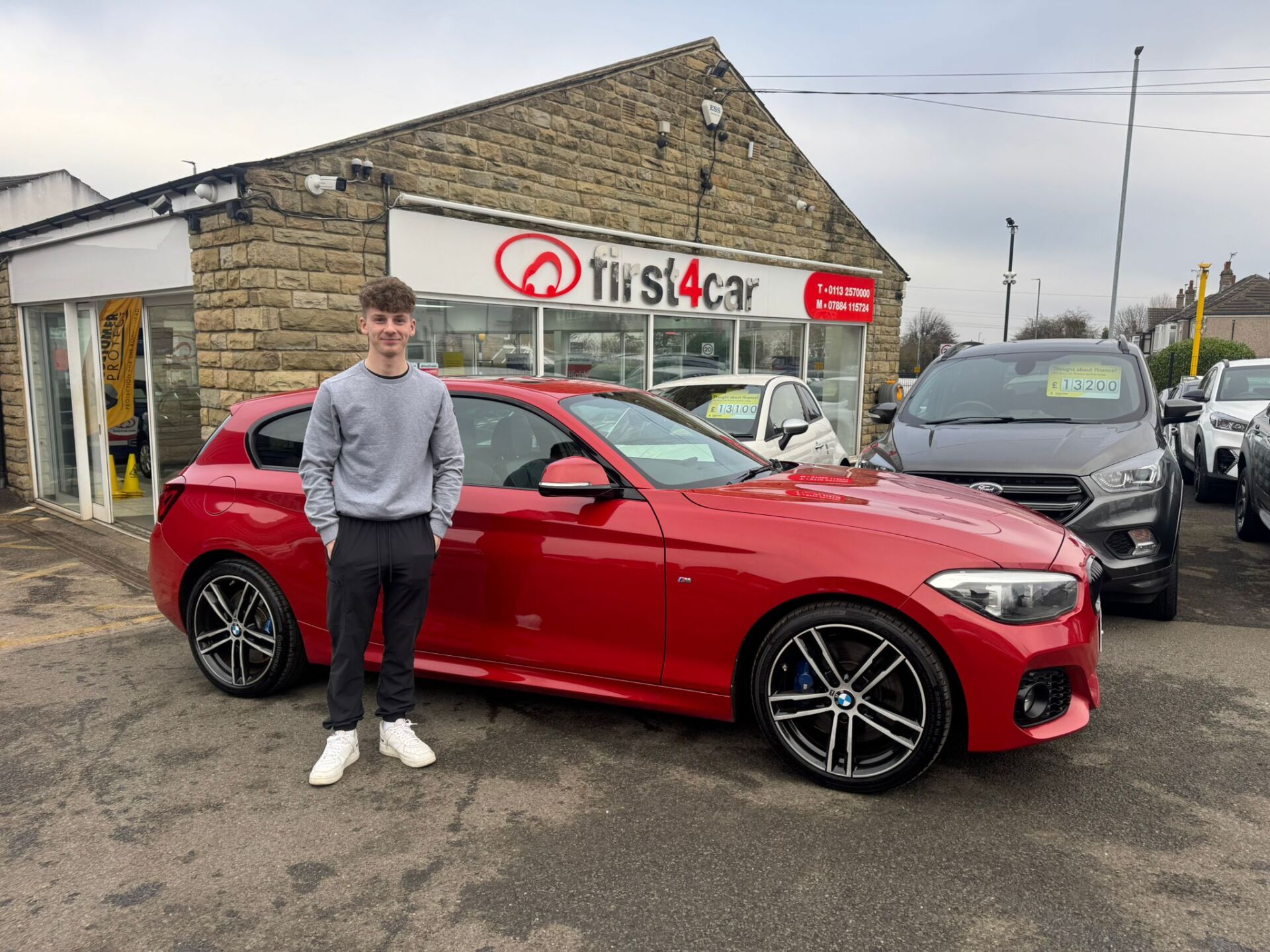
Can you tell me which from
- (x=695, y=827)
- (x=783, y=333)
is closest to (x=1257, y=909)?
(x=695, y=827)

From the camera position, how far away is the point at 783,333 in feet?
44.5

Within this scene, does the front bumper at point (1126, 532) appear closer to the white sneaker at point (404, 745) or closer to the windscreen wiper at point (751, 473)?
the windscreen wiper at point (751, 473)

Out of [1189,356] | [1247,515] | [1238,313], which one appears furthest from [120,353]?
[1238,313]

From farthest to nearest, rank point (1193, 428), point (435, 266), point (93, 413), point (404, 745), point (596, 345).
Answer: point (1193, 428)
point (596, 345)
point (93, 413)
point (435, 266)
point (404, 745)

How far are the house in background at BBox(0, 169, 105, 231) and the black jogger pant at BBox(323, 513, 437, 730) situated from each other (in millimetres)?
19001

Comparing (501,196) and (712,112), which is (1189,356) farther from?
(501,196)

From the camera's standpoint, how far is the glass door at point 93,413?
9156 mm

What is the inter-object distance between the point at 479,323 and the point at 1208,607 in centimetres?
672

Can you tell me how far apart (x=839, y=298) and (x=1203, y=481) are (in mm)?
5975

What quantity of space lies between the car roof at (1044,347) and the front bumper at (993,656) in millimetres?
4138

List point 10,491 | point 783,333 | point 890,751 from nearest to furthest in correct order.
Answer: point 890,751 < point 10,491 < point 783,333

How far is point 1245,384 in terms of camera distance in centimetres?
1067

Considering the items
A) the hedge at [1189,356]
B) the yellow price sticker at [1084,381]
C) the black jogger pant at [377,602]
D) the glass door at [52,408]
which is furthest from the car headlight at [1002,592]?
the hedge at [1189,356]

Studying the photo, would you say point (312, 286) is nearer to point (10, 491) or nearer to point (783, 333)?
point (10, 491)
